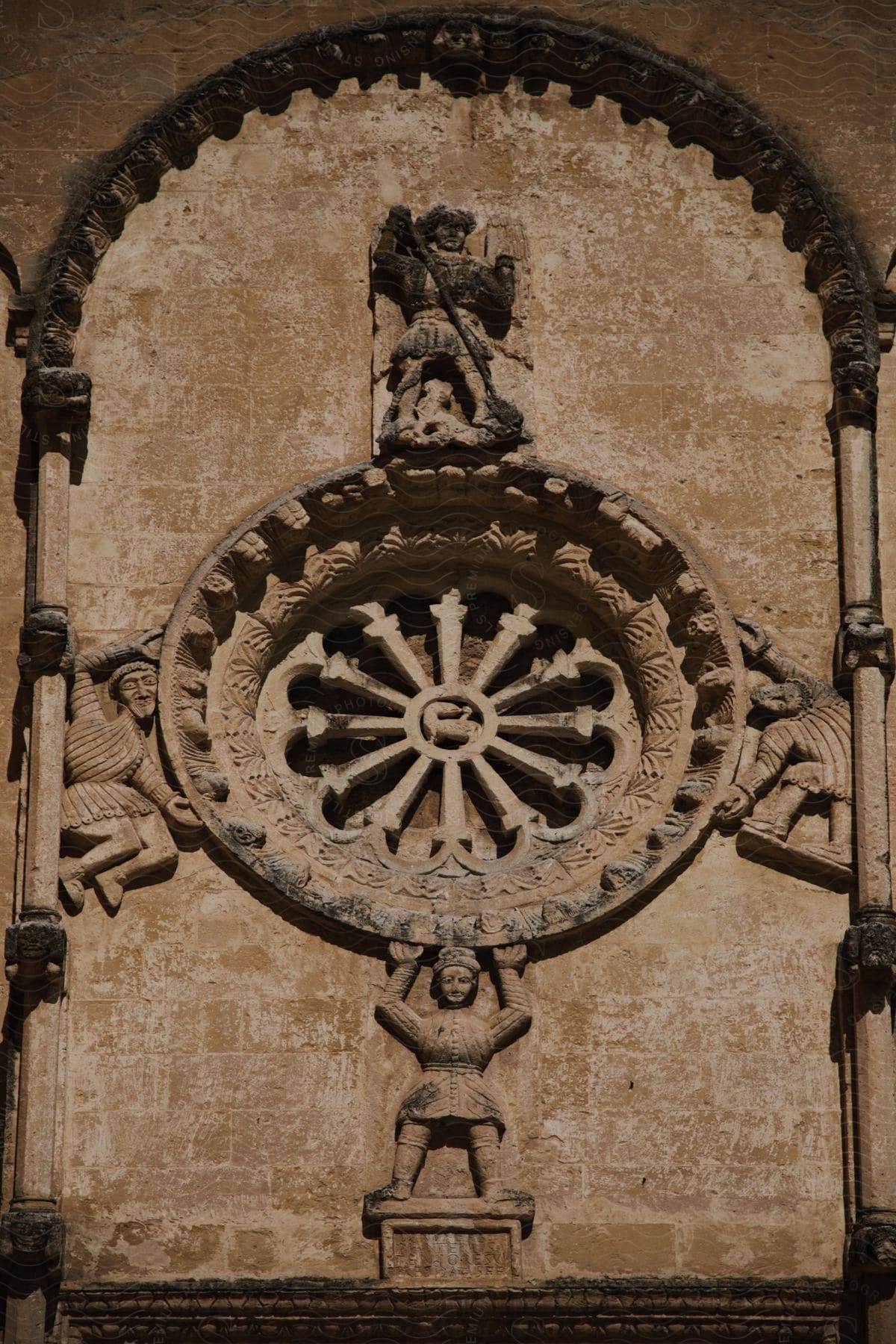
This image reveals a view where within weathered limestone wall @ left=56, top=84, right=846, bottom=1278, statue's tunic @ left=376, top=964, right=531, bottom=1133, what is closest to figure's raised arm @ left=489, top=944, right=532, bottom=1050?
statue's tunic @ left=376, top=964, right=531, bottom=1133

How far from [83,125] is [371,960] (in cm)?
434

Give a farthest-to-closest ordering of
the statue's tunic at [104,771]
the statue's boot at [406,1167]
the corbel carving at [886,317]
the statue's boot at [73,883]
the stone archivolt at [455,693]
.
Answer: the corbel carving at [886,317] → the stone archivolt at [455,693] → the statue's tunic at [104,771] → the statue's boot at [73,883] → the statue's boot at [406,1167]

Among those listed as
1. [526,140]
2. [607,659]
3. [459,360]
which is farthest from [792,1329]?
[526,140]

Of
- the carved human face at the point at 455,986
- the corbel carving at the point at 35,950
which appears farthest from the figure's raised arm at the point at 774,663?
the corbel carving at the point at 35,950

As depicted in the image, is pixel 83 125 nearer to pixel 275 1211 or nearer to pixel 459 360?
pixel 459 360

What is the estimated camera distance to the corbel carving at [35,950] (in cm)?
1406

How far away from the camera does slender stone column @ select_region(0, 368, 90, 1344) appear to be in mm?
13711

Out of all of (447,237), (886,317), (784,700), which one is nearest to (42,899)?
(784,700)

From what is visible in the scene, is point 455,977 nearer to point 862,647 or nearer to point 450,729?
point 450,729

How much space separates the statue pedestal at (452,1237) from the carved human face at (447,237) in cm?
455

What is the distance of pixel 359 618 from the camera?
50.5ft

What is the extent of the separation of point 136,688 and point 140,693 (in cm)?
3

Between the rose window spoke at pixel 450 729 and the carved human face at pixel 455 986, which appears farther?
the rose window spoke at pixel 450 729

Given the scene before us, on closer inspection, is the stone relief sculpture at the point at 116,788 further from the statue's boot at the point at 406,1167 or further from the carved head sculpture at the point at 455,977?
the statue's boot at the point at 406,1167
